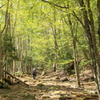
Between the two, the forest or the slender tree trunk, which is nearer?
the slender tree trunk

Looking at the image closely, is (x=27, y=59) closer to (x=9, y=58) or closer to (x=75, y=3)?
(x=9, y=58)

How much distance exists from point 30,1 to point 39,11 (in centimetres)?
71

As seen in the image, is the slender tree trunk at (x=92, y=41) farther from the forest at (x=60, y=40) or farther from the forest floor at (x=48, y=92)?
the forest floor at (x=48, y=92)

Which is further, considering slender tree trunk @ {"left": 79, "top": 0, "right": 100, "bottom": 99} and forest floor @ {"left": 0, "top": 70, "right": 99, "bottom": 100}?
forest floor @ {"left": 0, "top": 70, "right": 99, "bottom": 100}

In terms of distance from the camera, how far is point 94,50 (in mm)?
4559

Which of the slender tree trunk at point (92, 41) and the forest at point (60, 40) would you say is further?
the forest at point (60, 40)

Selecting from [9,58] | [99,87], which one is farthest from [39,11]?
[9,58]

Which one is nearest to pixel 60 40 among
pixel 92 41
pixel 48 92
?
pixel 48 92

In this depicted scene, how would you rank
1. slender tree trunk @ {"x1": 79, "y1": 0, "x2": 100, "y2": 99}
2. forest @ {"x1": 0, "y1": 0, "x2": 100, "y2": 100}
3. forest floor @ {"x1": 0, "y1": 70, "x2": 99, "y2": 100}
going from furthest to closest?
forest floor @ {"x1": 0, "y1": 70, "x2": 99, "y2": 100}
forest @ {"x1": 0, "y1": 0, "x2": 100, "y2": 100}
slender tree trunk @ {"x1": 79, "y1": 0, "x2": 100, "y2": 99}

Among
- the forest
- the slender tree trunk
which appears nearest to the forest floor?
the forest

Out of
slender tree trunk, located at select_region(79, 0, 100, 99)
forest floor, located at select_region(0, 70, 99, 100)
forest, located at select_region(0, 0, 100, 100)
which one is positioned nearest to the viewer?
slender tree trunk, located at select_region(79, 0, 100, 99)

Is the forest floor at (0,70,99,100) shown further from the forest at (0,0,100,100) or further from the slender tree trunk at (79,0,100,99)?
the slender tree trunk at (79,0,100,99)

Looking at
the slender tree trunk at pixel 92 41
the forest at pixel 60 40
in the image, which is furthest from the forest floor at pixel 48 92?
the slender tree trunk at pixel 92 41

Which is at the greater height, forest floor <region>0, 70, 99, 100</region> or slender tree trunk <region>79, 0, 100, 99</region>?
slender tree trunk <region>79, 0, 100, 99</region>
